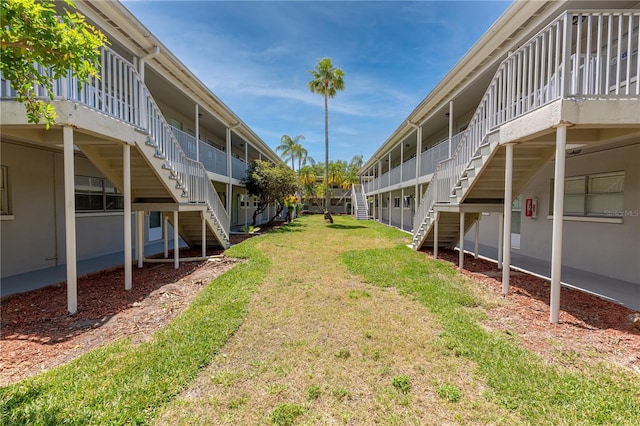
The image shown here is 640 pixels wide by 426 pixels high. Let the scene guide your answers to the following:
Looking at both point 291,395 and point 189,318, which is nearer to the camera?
point 291,395

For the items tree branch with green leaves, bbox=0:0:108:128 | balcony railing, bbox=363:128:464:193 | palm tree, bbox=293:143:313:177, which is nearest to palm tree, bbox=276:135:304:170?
palm tree, bbox=293:143:313:177

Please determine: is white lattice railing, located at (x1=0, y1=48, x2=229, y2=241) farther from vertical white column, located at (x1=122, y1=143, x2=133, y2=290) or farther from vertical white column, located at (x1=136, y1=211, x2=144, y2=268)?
vertical white column, located at (x1=136, y1=211, x2=144, y2=268)

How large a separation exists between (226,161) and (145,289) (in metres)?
10.0

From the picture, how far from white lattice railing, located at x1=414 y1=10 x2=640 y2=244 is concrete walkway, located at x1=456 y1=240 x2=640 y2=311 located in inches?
116

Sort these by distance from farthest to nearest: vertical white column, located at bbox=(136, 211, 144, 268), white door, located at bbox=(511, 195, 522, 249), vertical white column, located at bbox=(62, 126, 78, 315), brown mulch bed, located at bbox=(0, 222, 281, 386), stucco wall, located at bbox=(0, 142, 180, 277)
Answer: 1. white door, located at bbox=(511, 195, 522, 249)
2. vertical white column, located at bbox=(136, 211, 144, 268)
3. stucco wall, located at bbox=(0, 142, 180, 277)
4. vertical white column, located at bbox=(62, 126, 78, 315)
5. brown mulch bed, located at bbox=(0, 222, 281, 386)

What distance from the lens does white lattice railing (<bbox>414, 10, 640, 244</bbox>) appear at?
4176 mm

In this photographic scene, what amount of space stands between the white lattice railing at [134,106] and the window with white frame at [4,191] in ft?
8.41

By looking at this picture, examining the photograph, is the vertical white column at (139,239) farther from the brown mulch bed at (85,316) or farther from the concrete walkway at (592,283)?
the concrete walkway at (592,283)

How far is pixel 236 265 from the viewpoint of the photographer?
8250 mm

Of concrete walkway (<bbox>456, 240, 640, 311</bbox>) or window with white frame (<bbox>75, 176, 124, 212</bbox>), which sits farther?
window with white frame (<bbox>75, 176, 124, 212</bbox>)

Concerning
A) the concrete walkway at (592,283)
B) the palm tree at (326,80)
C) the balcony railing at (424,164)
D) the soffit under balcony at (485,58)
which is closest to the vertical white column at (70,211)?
the soffit under balcony at (485,58)

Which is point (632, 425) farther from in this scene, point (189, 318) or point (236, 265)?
point (236, 265)

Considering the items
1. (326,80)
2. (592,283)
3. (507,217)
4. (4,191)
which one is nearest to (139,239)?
(4,191)

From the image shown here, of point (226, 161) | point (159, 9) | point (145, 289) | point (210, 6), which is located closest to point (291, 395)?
point (145, 289)
